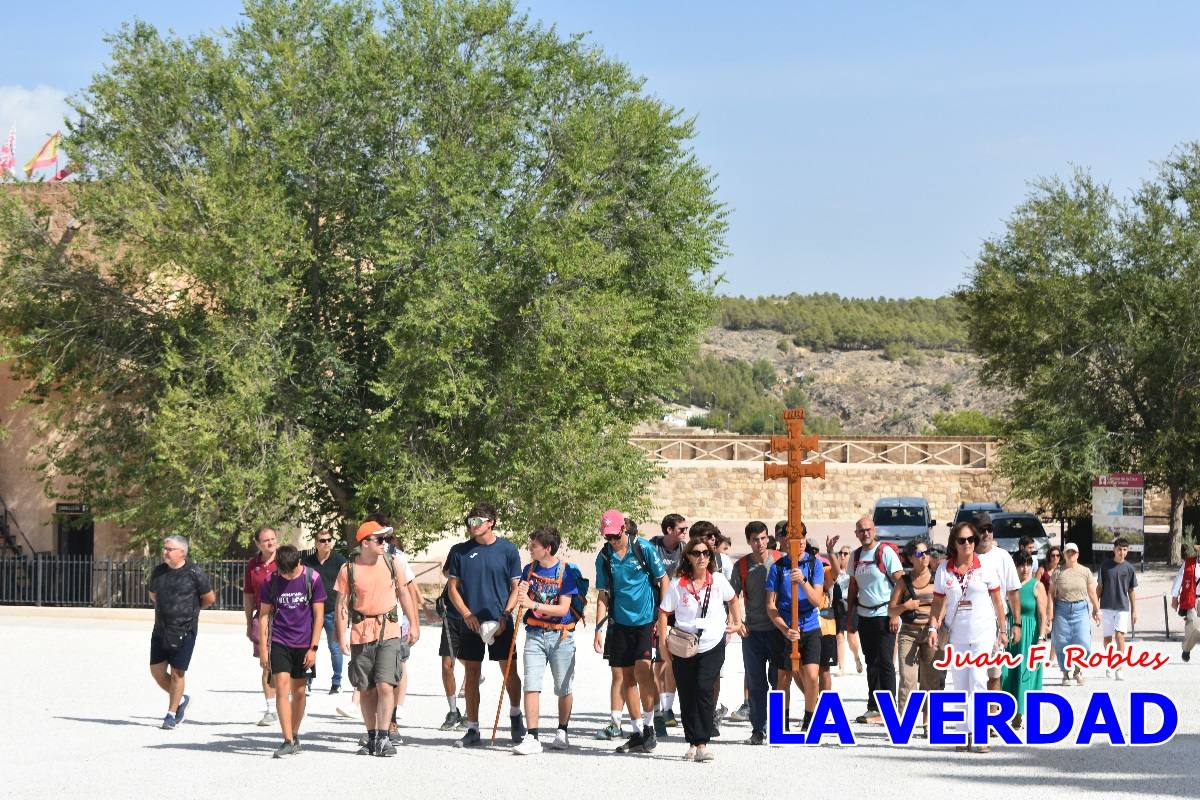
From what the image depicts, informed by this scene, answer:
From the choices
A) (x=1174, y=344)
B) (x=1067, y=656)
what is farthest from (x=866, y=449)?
(x=1067, y=656)

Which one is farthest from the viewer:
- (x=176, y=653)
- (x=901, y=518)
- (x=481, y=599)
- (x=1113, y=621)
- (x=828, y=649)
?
(x=901, y=518)

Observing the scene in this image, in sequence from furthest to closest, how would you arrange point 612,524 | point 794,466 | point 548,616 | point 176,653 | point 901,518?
point 901,518
point 794,466
point 176,653
point 548,616
point 612,524

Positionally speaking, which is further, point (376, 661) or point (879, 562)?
point (879, 562)

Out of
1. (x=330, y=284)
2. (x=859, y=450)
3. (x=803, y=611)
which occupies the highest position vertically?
(x=330, y=284)

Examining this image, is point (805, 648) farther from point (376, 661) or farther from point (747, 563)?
point (376, 661)

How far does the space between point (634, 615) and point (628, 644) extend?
216 mm

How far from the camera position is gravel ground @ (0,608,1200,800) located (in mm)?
A: 10125

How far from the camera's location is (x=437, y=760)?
442 inches

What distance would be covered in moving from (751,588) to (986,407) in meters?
104

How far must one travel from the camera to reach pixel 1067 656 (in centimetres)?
1623

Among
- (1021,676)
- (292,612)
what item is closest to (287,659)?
(292,612)

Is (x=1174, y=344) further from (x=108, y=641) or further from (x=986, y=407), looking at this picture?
(x=986, y=407)

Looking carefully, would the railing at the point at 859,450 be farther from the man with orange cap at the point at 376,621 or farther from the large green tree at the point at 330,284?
the man with orange cap at the point at 376,621

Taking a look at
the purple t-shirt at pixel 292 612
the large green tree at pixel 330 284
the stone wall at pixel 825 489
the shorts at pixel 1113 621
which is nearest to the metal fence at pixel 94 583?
the large green tree at pixel 330 284
